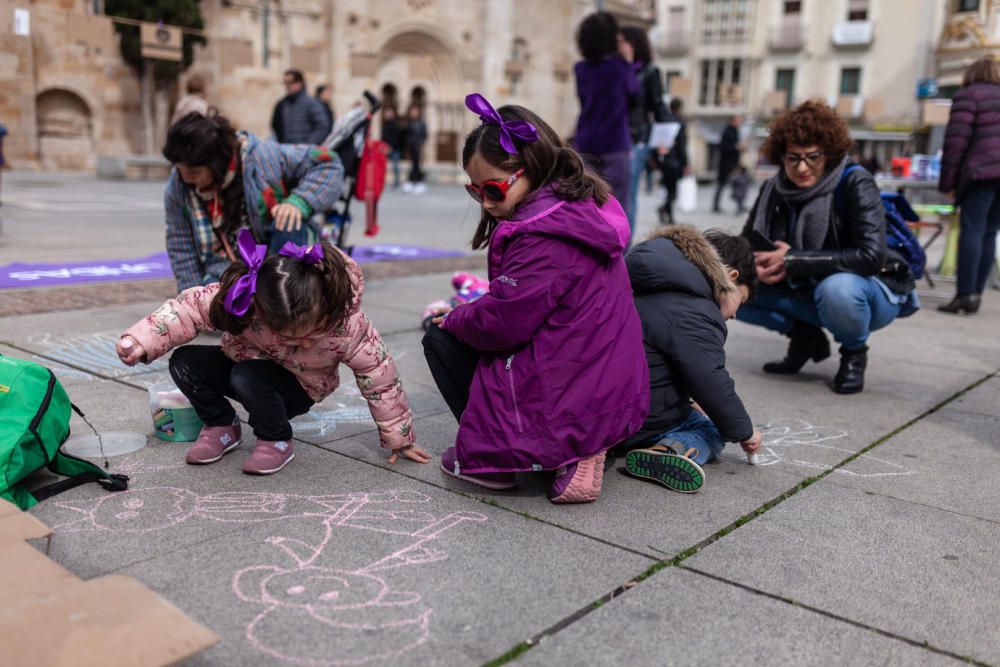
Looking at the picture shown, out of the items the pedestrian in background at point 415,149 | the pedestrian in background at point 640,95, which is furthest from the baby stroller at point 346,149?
the pedestrian in background at point 415,149

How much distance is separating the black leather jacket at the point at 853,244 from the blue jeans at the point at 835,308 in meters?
0.06

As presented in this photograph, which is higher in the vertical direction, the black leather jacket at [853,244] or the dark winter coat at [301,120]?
the dark winter coat at [301,120]

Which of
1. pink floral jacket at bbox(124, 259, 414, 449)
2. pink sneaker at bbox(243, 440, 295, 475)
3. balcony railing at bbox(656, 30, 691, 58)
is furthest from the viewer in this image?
balcony railing at bbox(656, 30, 691, 58)

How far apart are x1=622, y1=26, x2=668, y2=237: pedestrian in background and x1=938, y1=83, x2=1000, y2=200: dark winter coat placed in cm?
223

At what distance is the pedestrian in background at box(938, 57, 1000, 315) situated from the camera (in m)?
6.44

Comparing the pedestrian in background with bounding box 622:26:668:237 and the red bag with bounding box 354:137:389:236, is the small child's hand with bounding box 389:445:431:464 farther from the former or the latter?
the pedestrian in background with bounding box 622:26:668:237

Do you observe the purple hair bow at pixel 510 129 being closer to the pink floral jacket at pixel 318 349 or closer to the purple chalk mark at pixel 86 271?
the pink floral jacket at pixel 318 349

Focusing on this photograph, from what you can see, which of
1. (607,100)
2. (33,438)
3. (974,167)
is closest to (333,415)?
(33,438)

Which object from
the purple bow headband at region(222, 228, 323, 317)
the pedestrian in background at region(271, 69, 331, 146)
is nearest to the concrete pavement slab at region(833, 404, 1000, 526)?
the purple bow headband at region(222, 228, 323, 317)

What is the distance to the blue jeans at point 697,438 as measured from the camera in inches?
125

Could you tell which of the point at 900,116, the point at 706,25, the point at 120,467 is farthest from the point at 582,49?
the point at 706,25

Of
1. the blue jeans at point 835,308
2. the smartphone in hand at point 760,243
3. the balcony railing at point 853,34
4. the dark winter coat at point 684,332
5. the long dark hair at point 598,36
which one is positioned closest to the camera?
the dark winter coat at point 684,332

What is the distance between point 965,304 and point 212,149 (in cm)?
558

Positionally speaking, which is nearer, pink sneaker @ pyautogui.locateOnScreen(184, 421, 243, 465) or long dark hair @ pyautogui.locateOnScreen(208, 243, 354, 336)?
long dark hair @ pyautogui.locateOnScreen(208, 243, 354, 336)
